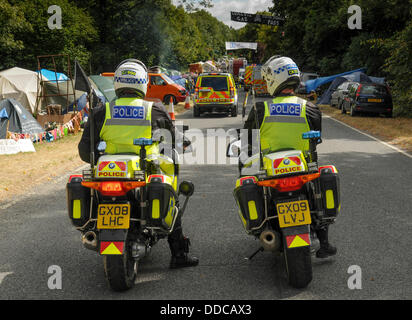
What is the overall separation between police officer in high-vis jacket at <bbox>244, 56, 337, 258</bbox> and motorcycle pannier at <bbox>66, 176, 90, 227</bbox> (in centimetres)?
161

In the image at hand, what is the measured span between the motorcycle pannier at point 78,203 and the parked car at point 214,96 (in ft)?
62.1

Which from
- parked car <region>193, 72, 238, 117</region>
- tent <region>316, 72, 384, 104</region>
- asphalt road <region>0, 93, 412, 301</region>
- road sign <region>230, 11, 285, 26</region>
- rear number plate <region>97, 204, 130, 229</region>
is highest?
road sign <region>230, 11, 285, 26</region>

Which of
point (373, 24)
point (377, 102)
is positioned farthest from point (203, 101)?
point (373, 24)

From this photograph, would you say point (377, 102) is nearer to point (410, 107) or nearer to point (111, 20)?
point (410, 107)

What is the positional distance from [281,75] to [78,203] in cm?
214

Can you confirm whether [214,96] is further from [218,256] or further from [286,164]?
[286,164]

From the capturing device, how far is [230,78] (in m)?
23.9

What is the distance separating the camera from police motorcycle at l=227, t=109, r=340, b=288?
13.5ft

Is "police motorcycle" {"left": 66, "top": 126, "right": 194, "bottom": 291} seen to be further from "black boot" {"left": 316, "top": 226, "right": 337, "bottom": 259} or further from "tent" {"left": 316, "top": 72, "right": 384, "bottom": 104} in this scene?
"tent" {"left": 316, "top": 72, "right": 384, "bottom": 104}

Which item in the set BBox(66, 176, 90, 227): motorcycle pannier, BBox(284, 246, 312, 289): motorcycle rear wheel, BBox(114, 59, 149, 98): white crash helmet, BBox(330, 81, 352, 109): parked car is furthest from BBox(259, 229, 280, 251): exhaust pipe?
BBox(330, 81, 352, 109): parked car

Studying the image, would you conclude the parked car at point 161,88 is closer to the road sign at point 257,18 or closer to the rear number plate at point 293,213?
the rear number plate at point 293,213

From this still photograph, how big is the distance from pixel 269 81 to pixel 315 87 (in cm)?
2819

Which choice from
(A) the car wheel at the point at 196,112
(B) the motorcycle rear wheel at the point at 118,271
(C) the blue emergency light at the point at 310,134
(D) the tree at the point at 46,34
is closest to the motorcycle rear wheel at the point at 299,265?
(C) the blue emergency light at the point at 310,134

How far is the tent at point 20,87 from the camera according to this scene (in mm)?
21578
